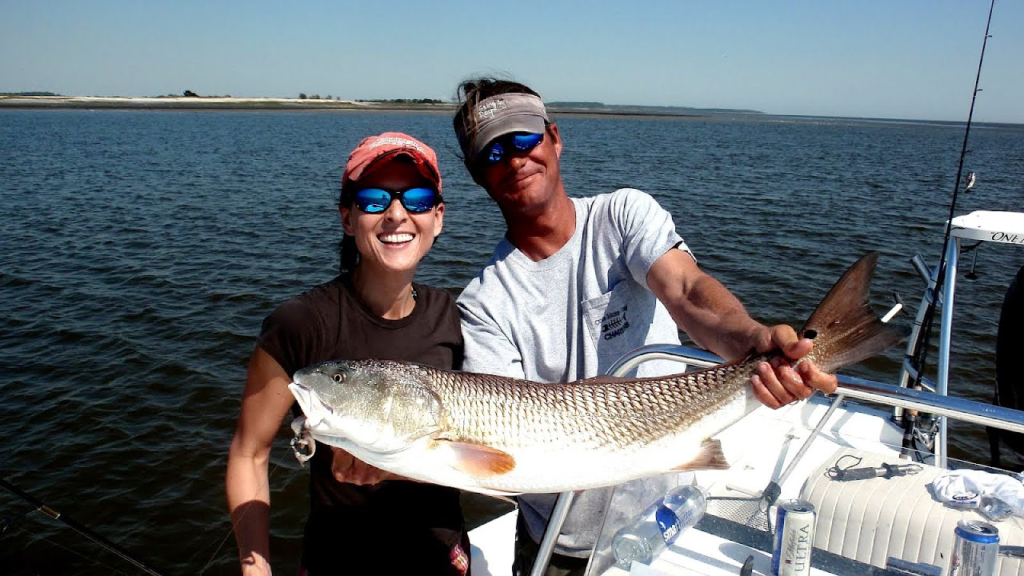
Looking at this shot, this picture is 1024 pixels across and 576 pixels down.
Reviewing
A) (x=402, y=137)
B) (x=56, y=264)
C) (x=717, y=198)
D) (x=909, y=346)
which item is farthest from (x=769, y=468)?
(x=717, y=198)

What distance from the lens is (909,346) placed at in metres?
5.68

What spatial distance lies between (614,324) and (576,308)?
21 cm

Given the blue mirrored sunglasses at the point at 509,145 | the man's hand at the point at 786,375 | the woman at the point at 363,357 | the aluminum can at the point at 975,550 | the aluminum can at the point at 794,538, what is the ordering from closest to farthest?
the man's hand at the point at 786,375, the aluminum can at the point at 975,550, the aluminum can at the point at 794,538, the woman at the point at 363,357, the blue mirrored sunglasses at the point at 509,145

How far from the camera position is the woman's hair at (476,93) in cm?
354

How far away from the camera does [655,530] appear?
124 inches

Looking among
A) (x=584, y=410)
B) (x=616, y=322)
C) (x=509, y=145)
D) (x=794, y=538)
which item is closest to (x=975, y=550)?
(x=794, y=538)

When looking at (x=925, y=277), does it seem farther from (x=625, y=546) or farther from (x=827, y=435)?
(x=625, y=546)

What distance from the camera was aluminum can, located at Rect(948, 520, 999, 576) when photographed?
2607 millimetres

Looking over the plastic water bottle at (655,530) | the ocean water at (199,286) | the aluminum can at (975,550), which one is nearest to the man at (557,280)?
the plastic water bottle at (655,530)

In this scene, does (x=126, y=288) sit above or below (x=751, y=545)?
below

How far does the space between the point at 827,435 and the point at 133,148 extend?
164 ft

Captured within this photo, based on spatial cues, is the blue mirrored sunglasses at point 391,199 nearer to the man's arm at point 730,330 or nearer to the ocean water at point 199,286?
the man's arm at point 730,330

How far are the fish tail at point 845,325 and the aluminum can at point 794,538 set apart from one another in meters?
0.63

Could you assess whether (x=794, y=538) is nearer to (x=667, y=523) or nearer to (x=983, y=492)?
(x=667, y=523)
